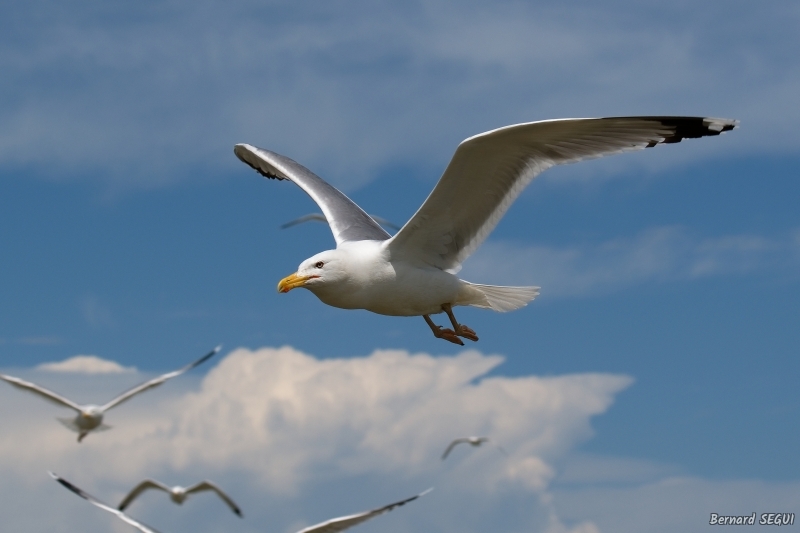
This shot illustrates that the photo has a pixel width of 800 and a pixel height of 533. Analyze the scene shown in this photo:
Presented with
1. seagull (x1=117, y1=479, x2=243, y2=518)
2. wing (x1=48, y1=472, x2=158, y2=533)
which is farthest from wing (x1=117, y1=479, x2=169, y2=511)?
wing (x1=48, y1=472, x2=158, y2=533)

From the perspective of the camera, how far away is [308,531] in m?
9.20

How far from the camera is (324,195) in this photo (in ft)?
37.9

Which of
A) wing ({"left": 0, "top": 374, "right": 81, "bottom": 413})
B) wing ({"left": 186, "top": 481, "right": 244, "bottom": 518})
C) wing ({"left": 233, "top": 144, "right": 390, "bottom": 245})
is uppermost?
wing ({"left": 233, "top": 144, "right": 390, "bottom": 245})

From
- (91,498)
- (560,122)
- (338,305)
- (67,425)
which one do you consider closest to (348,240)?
(338,305)

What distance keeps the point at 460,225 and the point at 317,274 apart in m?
1.26

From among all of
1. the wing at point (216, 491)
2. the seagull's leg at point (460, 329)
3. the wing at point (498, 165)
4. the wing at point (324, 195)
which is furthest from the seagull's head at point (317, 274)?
the wing at point (216, 491)

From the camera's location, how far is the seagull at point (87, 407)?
11.5 meters

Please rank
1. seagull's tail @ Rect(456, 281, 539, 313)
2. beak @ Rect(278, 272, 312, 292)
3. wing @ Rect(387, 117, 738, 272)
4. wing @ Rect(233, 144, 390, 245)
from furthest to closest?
wing @ Rect(233, 144, 390, 245) < seagull's tail @ Rect(456, 281, 539, 313) < beak @ Rect(278, 272, 312, 292) < wing @ Rect(387, 117, 738, 272)

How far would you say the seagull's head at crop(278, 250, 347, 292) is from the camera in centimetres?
900

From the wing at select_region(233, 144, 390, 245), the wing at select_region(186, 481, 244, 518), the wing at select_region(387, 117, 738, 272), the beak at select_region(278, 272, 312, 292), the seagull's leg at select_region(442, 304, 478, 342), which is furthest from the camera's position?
the wing at select_region(186, 481, 244, 518)

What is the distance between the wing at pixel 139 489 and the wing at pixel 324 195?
3.51 metres

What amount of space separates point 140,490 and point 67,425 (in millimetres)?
1466

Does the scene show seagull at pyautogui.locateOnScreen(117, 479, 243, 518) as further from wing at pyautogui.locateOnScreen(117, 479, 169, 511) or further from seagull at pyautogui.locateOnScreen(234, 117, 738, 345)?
seagull at pyautogui.locateOnScreen(234, 117, 738, 345)

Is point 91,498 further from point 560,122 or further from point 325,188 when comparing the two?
point 560,122
